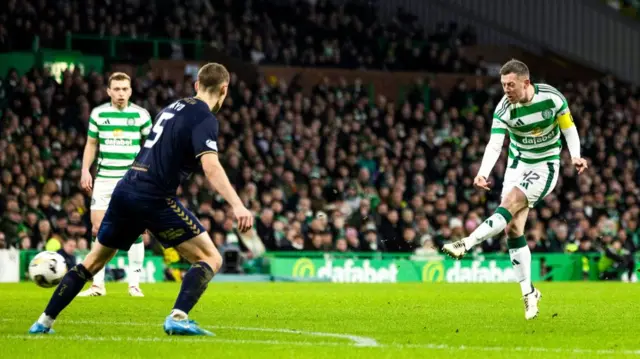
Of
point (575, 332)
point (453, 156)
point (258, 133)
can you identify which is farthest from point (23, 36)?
point (575, 332)

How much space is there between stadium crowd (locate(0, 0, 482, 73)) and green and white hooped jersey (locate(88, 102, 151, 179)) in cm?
1335

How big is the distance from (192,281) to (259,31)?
2354 centimetres

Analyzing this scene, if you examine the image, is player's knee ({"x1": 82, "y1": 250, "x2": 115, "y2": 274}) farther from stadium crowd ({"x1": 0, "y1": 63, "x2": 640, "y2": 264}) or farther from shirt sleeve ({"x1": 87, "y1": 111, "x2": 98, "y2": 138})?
stadium crowd ({"x1": 0, "y1": 63, "x2": 640, "y2": 264})

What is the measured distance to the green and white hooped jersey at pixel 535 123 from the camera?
11.6 meters

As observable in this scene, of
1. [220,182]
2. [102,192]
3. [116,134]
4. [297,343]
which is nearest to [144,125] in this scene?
[116,134]

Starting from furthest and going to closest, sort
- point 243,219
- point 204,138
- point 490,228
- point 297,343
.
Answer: point 490,228, point 297,343, point 204,138, point 243,219

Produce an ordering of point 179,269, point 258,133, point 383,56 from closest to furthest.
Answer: point 179,269 → point 258,133 → point 383,56

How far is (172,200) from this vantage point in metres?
8.74

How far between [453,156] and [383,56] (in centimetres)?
566

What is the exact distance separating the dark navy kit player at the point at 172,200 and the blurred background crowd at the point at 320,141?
1180 centimetres

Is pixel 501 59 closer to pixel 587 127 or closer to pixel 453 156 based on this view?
pixel 587 127

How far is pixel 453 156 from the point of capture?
2845 centimetres

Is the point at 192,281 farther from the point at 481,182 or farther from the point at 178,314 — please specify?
the point at 481,182

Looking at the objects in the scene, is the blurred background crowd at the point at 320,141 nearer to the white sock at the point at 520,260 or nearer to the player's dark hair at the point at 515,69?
the white sock at the point at 520,260
